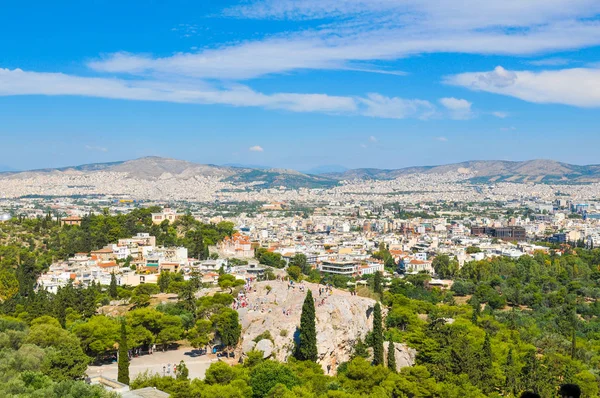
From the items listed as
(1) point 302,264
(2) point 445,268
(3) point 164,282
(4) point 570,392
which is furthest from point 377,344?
(2) point 445,268

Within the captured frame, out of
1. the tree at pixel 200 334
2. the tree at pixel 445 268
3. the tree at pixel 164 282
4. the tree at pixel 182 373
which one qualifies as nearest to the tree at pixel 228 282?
the tree at pixel 164 282

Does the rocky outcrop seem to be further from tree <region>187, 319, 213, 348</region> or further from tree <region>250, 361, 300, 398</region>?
tree <region>250, 361, 300, 398</region>

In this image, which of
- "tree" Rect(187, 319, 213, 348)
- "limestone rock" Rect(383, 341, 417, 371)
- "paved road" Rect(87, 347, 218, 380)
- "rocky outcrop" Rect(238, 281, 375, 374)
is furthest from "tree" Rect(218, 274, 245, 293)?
"limestone rock" Rect(383, 341, 417, 371)

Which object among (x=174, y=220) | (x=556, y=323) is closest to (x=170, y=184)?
(x=174, y=220)

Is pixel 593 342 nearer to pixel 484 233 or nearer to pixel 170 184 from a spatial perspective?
pixel 484 233

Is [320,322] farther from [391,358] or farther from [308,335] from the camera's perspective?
[391,358]

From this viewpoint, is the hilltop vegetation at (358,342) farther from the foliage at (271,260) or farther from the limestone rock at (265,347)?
the foliage at (271,260)

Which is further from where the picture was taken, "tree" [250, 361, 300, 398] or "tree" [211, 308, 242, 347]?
"tree" [211, 308, 242, 347]
